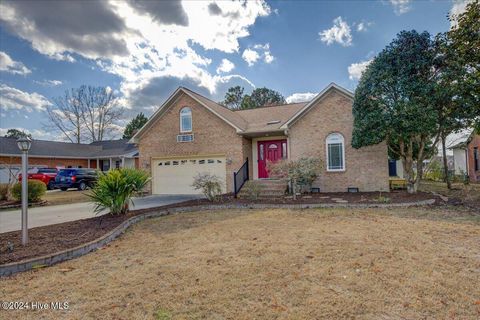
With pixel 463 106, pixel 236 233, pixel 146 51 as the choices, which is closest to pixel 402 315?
pixel 236 233

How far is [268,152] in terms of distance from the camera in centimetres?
1627

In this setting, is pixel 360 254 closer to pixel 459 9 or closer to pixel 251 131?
pixel 251 131

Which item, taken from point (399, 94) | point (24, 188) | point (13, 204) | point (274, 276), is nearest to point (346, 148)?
point (399, 94)

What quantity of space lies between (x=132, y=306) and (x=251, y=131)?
1236 centimetres

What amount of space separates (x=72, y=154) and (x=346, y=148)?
32.3 m

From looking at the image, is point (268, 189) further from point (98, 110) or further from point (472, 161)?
point (98, 110)

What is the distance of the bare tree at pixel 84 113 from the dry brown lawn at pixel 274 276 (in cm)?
4114

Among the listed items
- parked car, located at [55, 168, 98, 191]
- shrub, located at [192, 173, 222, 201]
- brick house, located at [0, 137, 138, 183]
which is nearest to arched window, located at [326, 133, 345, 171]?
shrub, located at [192, 173, 222, 201]

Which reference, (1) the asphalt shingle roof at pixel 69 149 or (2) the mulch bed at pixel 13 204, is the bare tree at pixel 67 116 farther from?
(2) the mulch bed at pixel 13 204

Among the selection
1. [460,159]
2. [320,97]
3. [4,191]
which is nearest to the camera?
[320,97]

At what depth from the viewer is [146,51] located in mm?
15258

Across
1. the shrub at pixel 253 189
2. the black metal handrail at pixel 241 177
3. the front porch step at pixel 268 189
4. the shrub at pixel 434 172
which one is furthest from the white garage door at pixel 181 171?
the shrub at pixel 434 172

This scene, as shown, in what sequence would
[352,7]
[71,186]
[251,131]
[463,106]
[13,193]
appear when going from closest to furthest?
[463,106] < [352,7] < [13,193] < [251,131] < [71,186]

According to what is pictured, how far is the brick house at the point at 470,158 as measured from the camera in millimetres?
20947
